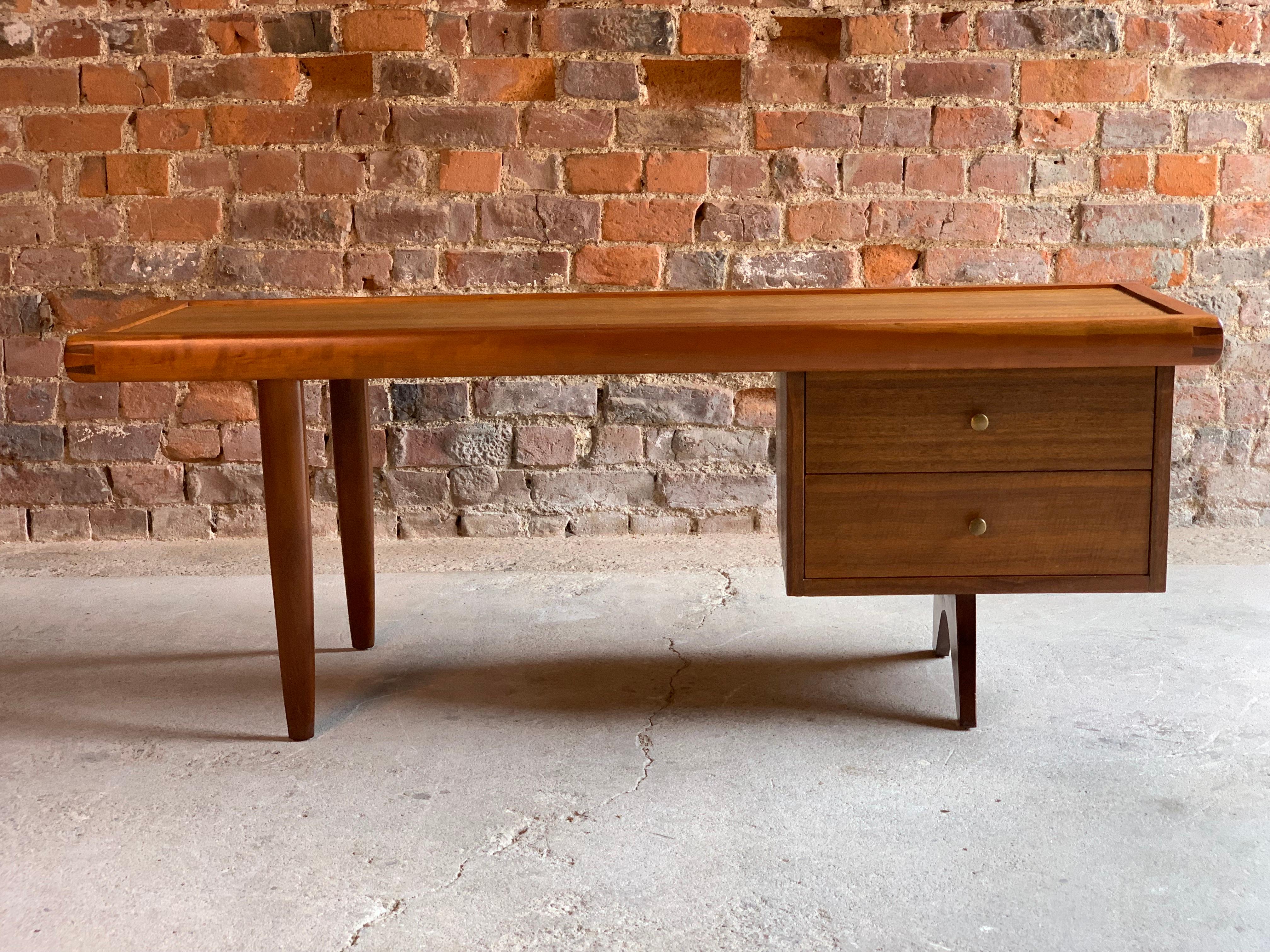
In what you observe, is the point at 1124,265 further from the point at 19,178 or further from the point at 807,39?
the point at 19,178

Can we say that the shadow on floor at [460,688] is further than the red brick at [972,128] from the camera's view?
No

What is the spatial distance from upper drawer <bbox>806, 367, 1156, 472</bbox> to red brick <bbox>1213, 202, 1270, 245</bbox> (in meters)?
1.48

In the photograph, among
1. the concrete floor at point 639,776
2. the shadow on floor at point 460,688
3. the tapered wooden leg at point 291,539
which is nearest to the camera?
the concrete floor at point 639,776

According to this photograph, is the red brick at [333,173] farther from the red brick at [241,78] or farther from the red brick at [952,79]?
the red brick at [952,79]

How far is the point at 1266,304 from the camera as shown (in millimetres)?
3070

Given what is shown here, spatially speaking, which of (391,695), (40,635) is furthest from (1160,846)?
(40,635)

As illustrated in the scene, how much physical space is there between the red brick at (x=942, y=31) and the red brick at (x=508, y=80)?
0.89m

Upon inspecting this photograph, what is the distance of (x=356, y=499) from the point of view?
241 centimetres

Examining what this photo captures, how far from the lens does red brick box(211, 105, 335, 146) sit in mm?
3004

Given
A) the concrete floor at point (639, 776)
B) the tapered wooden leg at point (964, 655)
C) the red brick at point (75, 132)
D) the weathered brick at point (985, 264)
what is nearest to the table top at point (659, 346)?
the tapered wooden leg at point (964, 655)

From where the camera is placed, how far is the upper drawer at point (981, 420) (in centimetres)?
181

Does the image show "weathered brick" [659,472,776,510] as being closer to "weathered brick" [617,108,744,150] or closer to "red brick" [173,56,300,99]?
"weathered brick" [617,108,744,150]

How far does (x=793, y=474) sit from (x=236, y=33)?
1968mm

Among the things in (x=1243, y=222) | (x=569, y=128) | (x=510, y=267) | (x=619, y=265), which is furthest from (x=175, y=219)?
(x=1243, y=222)
